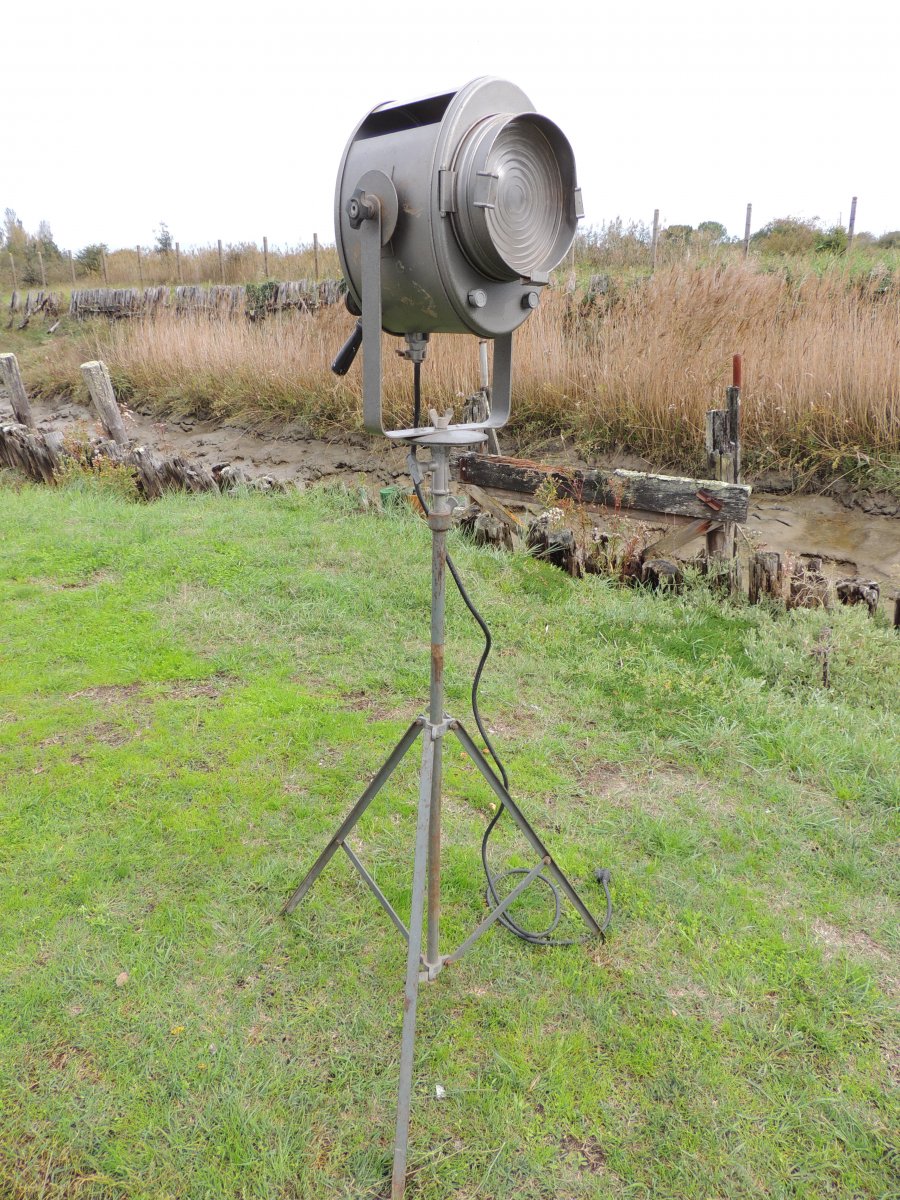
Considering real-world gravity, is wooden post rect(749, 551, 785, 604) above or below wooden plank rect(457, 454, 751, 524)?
below

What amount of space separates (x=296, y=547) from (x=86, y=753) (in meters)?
2.46

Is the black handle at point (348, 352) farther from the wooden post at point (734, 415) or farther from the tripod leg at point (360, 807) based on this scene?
the wooden post at point (734, 415)

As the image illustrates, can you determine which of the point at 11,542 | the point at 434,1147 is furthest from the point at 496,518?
the point at 434,1147

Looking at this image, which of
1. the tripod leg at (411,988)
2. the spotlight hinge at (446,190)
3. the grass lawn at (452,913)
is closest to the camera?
the spotlight hinge at (446,190)

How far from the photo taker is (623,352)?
7270 millimetres

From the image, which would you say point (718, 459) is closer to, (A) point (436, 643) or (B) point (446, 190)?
(A) point (436, 643)

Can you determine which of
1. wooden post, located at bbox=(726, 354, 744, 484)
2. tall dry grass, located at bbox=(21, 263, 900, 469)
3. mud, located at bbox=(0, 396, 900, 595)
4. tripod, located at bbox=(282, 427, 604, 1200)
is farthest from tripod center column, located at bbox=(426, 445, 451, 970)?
tall dry grass, located at bbox=(21, 263, 900, 469)

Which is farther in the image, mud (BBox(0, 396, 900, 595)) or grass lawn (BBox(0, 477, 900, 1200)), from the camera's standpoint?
mud (BBox(0, 396, 900, 595))

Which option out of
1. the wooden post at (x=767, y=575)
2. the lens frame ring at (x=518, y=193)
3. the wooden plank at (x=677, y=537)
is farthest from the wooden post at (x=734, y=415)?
the lens frame ring at (x=518, y=193)

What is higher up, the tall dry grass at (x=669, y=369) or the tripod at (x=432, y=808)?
the tall dry grass at (x=669, y=369)

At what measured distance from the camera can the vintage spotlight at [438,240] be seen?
155 cm

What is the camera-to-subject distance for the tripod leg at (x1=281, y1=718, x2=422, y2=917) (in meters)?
1.95

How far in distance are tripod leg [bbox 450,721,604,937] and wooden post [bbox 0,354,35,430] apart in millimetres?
9160

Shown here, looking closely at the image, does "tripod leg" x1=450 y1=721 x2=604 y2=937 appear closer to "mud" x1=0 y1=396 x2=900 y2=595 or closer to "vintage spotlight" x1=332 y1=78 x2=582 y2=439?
"vintage spotlight" x1=332 y1=78 x2=582 y2=439
